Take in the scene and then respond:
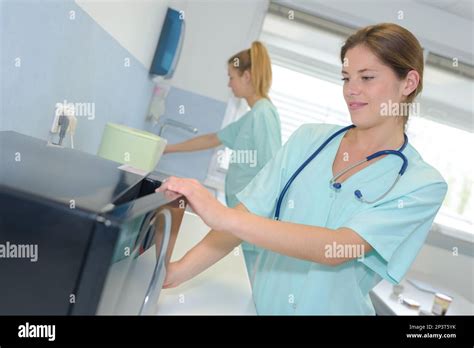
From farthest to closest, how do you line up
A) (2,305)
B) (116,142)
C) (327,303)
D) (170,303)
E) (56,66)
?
(116,142)
(56,66)
(327,303)
(170,303)
(2,305)

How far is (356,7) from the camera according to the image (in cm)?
370

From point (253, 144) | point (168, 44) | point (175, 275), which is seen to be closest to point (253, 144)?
point (253, 144)

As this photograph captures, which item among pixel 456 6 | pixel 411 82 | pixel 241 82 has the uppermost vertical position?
pixel 456 6

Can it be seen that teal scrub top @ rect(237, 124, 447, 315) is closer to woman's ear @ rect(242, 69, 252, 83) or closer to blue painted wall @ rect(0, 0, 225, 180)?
blue painted wall @ rect(0, 0, 225, 180)

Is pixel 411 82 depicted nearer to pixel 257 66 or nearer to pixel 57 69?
pixel 57 69

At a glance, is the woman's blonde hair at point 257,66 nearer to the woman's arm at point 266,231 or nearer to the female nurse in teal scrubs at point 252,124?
the female nurse in teal scrubs at point 252,124

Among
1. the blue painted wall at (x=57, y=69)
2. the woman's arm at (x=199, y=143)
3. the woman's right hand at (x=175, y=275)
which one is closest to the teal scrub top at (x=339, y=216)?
the woman's right hand at (x=175, y=275)

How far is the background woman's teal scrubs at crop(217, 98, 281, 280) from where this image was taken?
2.39m

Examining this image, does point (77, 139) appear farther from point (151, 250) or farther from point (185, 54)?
point (185, 54)

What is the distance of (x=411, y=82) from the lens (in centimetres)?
115

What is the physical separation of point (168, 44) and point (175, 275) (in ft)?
6.59

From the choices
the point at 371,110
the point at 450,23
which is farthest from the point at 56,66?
the point at 450,23

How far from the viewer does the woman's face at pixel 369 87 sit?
3.63ft
